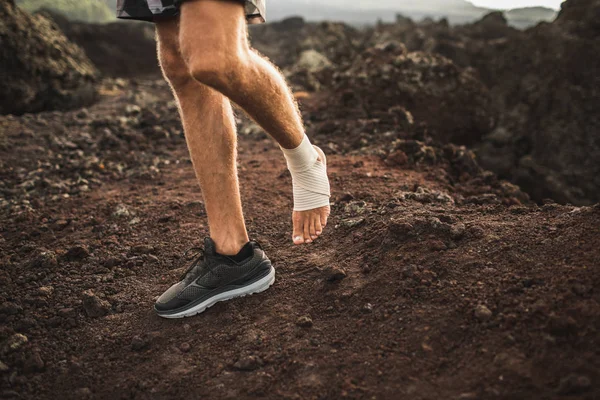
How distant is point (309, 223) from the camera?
2.02 meters

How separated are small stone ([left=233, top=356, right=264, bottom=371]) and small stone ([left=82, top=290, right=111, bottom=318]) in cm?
72

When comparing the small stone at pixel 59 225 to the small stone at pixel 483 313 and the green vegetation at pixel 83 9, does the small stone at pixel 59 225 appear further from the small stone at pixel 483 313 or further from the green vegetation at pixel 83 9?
the green vegetation at pixel 83 9

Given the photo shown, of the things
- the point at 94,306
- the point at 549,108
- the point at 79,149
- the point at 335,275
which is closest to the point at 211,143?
the point at 335,275

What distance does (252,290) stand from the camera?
76.7 inches

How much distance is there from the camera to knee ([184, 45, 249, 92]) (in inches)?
57.3

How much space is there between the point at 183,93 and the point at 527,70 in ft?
19.8

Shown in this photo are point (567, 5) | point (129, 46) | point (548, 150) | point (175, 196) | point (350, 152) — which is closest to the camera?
point (175, 196)

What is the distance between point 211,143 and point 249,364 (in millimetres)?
846

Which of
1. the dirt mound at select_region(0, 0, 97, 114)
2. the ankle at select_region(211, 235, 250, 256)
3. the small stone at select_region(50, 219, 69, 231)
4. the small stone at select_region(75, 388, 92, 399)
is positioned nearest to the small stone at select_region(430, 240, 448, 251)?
the ankle at select_region(211, 235, 250, 256)

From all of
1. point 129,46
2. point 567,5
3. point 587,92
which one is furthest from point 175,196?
point 129,46

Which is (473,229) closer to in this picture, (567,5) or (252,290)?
(252,290)

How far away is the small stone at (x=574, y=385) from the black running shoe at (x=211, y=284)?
1111 mm

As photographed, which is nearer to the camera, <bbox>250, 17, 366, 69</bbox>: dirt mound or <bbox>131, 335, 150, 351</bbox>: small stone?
<bbox>131, 335, 150, 351</bbox>: small stone

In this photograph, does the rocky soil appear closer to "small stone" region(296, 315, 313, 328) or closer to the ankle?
"small stone" region(296, 315, 313, 328)
